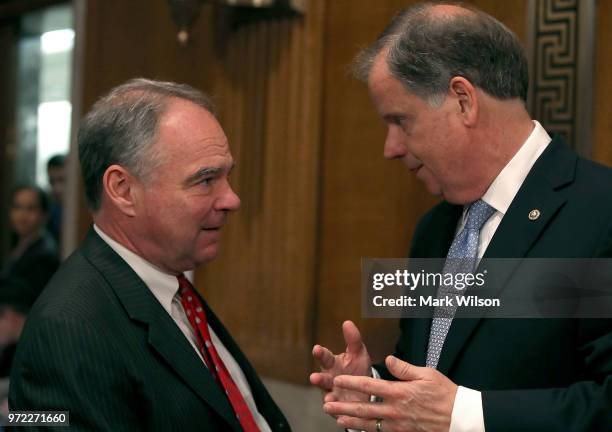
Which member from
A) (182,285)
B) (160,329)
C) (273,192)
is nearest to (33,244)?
(273,192)

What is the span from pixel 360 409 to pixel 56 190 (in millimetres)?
3677

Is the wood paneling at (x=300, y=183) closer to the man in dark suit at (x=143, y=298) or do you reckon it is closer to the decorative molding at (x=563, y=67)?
the decorative molding at (x=563, y=67)

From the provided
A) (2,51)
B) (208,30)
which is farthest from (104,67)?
(2,51)

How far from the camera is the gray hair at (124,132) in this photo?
6.51 feet

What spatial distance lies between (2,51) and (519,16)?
4498 millimetres

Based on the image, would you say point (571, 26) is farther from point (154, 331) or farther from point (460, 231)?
point (154, 331)

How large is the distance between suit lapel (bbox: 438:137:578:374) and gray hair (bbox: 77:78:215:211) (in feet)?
2.83

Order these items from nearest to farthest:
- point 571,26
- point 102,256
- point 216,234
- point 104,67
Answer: point 102,256, point 216,234, point 571,26, point 104,67

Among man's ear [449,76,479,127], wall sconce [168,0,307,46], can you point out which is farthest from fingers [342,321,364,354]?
wall sconce [168,0,307,46]

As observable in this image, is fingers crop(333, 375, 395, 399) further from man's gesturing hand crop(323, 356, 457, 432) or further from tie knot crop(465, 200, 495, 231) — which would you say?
tie knot crop(465, 200, 495, 231)

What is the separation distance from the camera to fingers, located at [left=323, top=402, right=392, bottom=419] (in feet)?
5.30

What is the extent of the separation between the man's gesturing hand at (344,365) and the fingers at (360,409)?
0.31 ft

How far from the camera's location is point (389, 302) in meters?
2.02

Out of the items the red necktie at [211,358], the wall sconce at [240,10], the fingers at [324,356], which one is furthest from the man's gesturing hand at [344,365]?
the wall sconce at [240,10]
